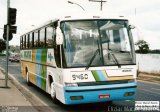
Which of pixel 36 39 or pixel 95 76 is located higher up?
pixel 36 39

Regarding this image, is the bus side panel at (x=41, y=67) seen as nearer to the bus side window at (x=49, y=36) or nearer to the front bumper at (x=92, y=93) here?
the bus side window at (x=49, y=36)

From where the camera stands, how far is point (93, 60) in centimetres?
1126

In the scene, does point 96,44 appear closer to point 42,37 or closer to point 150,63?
point 42,37

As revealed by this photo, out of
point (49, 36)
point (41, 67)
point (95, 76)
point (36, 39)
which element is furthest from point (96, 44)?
point (36, 39)

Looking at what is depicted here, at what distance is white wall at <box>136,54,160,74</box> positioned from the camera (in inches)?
1496

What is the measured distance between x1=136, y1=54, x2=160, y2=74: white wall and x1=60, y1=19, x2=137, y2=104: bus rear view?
26702mm

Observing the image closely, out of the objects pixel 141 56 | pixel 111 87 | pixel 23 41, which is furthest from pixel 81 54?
pixel 141 56

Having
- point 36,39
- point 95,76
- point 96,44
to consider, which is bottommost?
point 95,76

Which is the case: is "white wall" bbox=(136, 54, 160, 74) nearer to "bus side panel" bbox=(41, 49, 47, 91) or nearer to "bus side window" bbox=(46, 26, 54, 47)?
"bus side panel" bbox=(41, 49, 47, 91)

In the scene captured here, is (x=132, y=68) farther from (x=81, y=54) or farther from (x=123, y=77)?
(x=81, y=54)

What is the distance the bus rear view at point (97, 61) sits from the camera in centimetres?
1102

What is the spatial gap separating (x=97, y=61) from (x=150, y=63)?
2882cm

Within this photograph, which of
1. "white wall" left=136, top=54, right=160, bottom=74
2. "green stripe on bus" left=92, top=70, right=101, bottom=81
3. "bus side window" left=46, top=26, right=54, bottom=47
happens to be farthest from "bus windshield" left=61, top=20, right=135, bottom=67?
"white wall" left=136, top=54, right=160, bottom=74

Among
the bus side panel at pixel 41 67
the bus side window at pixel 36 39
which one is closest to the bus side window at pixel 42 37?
the bus side panel at pixel 41 67
